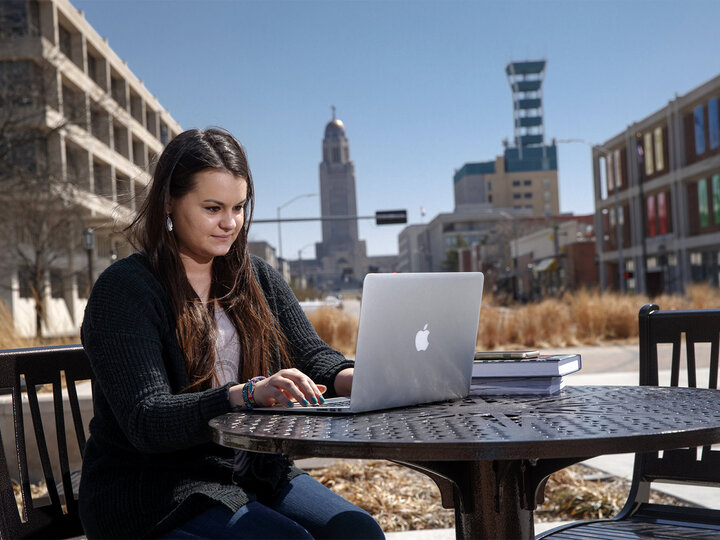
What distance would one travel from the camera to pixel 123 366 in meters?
1.89

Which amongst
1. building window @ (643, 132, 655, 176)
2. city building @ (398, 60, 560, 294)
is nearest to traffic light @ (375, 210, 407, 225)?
building window @ (643, 132, 655, 176)

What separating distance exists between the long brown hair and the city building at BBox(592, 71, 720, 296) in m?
37.3

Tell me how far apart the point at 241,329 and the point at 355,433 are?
811 mm

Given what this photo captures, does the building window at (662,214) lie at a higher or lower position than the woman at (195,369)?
higher

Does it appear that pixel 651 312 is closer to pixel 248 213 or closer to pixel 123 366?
pixel 248 213

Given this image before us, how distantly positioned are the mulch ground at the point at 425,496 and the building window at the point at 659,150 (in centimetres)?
4748

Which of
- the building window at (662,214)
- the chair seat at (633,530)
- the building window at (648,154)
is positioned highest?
the building window at (648,154)

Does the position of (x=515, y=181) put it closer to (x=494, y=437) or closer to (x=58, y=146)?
(x=58, y=146)

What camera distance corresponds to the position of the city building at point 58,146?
2352cm

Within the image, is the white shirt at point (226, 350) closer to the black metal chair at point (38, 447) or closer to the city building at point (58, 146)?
the black metal chair at point (38, 447)

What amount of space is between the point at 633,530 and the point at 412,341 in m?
0.90

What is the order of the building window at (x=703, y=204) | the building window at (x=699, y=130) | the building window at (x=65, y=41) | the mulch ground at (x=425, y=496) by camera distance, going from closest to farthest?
the mulch ground at (x=425, y=496) < the building window at (x=65, y=41) < the building window at (x=699, y=130) < the building window at (x=703, y=204)

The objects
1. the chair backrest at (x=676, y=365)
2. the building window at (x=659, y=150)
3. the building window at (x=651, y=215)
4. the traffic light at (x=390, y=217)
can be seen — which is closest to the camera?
the chair backrest at (x=676, y=365)

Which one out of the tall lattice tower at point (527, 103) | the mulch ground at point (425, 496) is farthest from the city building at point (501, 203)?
the mulch ground at point (425, 496)
